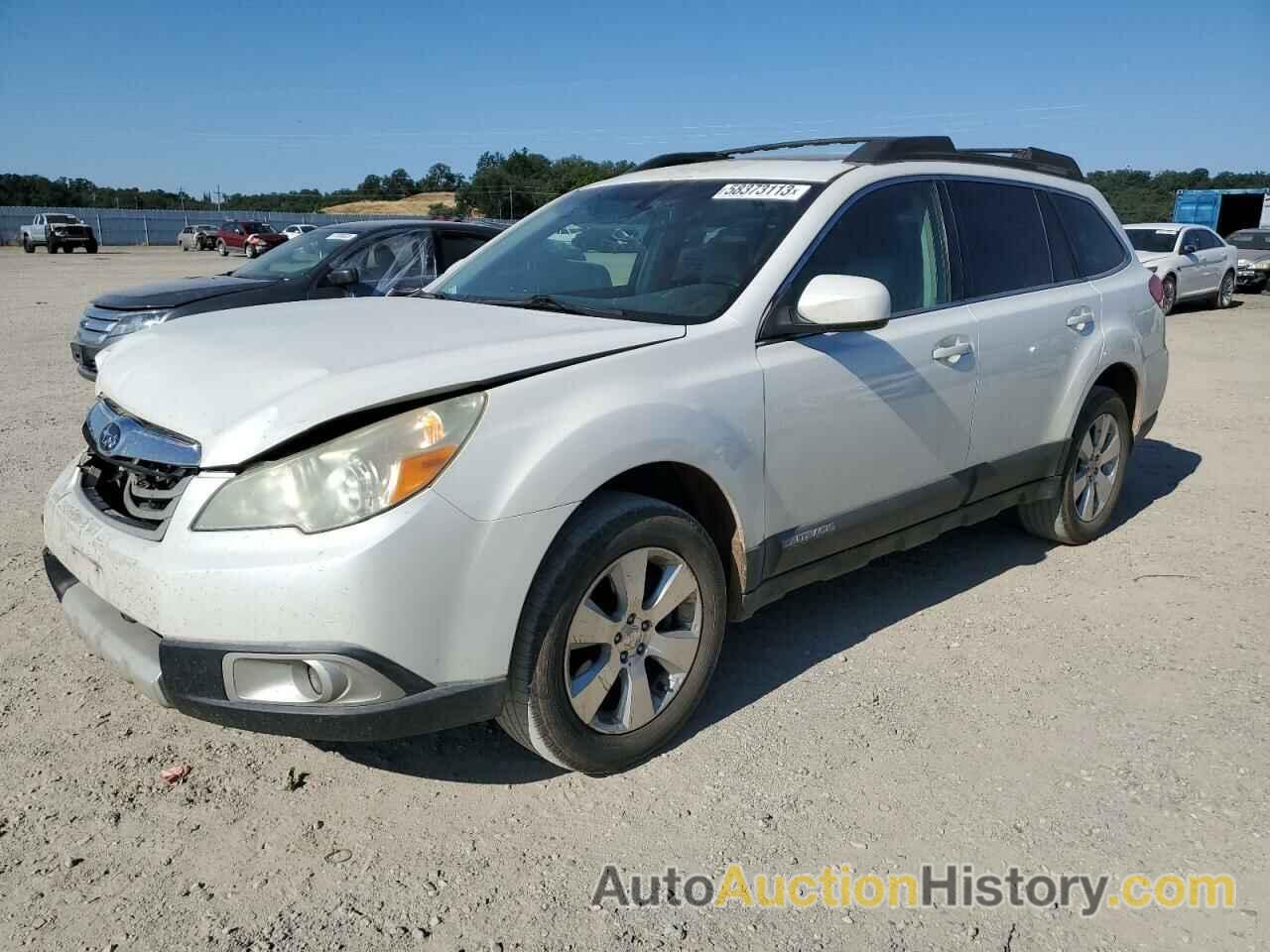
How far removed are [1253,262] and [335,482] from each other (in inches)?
1059

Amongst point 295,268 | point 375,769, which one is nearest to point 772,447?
point 375,769

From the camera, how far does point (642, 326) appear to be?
3199 mm

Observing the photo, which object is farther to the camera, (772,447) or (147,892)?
(772,447)

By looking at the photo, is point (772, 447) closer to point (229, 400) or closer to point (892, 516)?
point (892, 516)

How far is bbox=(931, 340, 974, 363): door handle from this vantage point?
3963 mm

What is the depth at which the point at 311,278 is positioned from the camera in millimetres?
8734

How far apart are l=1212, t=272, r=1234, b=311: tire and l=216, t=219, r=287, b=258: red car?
3520cm

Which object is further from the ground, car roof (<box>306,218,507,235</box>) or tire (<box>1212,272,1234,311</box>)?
car roof (<box>306,218,507,235</box>)

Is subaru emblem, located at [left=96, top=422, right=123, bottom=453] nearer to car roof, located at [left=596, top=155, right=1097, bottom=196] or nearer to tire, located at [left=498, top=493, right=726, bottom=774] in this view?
tire, located at [left=498, top=493, right=726, bottom=774]

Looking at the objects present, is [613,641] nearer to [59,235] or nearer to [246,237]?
[246,237]

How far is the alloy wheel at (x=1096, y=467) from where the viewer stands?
513 centimetres

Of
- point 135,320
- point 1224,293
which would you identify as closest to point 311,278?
point 135,320

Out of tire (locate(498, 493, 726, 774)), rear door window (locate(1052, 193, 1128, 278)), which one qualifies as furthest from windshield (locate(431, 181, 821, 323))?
rear door window (locate(1052, 193, 1128, 278))

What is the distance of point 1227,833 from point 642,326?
222cm
